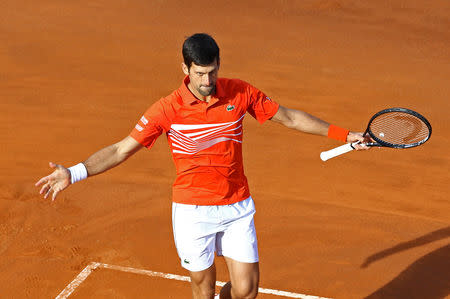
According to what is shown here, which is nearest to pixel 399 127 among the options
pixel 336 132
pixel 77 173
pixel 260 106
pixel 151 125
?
pixel 336 132

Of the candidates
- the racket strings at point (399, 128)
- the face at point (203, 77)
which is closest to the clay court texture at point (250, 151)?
the racket strings at point (399, 128)

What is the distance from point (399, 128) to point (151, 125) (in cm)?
253

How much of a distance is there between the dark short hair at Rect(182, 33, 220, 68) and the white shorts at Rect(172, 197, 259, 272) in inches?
48.6

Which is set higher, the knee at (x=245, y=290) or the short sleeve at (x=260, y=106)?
the short sleeve at (x=260, y=106)

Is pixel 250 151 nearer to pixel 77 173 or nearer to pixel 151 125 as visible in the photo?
pixel 151 125

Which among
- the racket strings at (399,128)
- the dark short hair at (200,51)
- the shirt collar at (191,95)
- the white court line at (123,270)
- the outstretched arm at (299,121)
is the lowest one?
the white court line at (123,270)

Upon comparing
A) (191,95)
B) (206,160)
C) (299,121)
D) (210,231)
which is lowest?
(210,231)

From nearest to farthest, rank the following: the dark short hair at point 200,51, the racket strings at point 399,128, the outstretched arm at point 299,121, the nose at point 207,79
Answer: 1. the dark short hair at point 200,51
2. the nose at point 207,79
3. the outstretched arm at point 299,121
4. the racket strings at point 399,128

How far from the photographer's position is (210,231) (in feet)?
17.4

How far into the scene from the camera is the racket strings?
5973 millimetres

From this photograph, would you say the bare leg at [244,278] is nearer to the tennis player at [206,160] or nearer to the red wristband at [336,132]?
the tennis player at [206,160]

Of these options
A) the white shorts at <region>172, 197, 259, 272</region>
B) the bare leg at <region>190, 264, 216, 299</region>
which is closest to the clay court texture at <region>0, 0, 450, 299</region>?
the bare leg at <region>190, 264, 216, 299</region>

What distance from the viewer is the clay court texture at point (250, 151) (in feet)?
23.6

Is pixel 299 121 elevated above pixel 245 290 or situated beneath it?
elevated above
